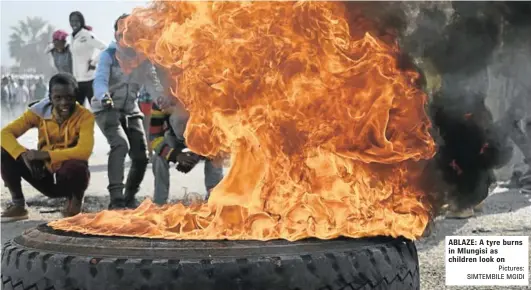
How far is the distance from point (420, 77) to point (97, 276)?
188 cm

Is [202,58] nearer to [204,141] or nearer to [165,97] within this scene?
[204,141]

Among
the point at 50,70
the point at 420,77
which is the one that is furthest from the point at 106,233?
the point at 50,70

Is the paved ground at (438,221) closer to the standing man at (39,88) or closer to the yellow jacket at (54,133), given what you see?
the yellow jacket at (54,133)

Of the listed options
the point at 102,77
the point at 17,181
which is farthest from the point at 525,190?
the point at 17,181

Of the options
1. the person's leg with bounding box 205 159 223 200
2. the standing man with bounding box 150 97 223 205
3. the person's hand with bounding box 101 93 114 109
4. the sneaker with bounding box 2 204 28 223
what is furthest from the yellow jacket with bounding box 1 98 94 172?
the person's leg with bounding box 205 159 223 200

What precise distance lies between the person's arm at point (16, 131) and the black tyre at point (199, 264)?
3656mm

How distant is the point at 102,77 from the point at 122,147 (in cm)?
65

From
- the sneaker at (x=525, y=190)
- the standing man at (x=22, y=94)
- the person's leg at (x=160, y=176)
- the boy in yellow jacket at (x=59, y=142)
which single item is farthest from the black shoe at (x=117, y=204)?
the standing man at (x=22, y=94)

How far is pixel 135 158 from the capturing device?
7.09 metres

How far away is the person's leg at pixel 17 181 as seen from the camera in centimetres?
642

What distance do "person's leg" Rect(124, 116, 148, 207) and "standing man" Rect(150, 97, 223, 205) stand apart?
1.40ft

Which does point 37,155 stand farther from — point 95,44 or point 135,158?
point 95,44

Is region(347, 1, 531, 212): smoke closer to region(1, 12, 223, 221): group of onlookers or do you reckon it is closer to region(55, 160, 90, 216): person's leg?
region(1, 12, 223, 221): group of onlookers

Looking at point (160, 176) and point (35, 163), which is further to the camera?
point (160, 176)
